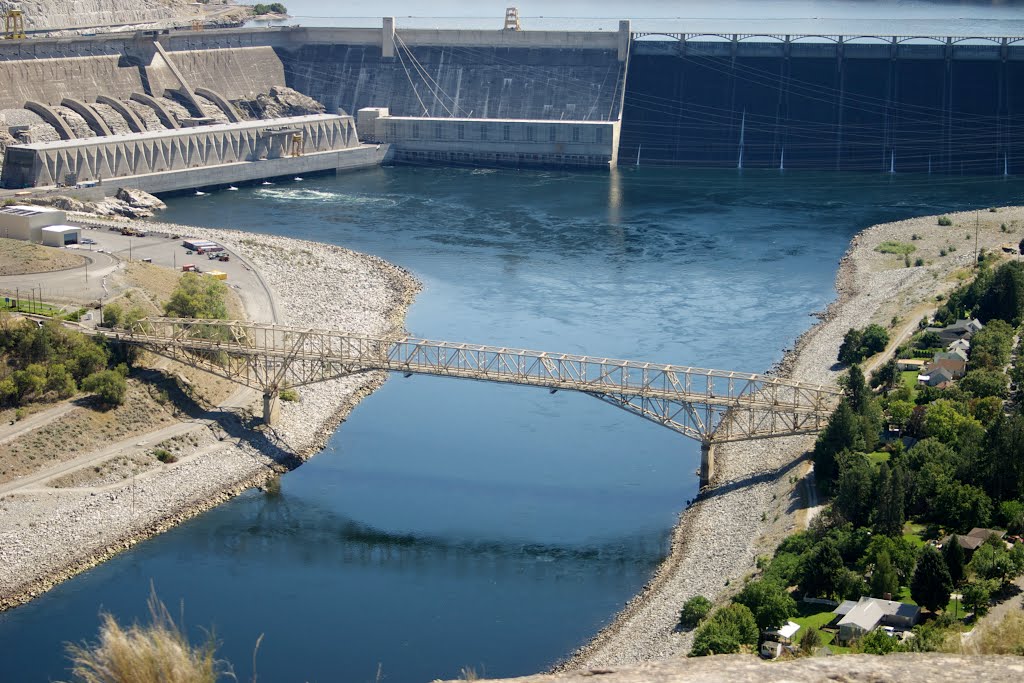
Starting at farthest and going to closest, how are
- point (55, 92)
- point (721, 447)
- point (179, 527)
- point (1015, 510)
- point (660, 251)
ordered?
1. point (55, 92)
2. point (660, 251)
3. point (721, 447)
4. point (179, 527)
5. point (1015, 510)

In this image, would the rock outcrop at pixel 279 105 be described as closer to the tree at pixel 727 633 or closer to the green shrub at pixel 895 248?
the green shrub at pixel 895 248

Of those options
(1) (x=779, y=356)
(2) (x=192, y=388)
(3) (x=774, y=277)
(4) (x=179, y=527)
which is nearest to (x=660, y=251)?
(3) (x=774, y=277)

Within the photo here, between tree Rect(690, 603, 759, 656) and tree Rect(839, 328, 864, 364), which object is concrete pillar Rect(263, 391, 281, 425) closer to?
tree Rect(690, 603, 759, 656)

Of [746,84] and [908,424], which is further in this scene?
[746,84]

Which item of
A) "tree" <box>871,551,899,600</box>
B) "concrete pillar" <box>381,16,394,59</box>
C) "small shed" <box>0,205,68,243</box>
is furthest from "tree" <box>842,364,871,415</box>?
"concrete pillar" <box>381,16,394,59</box>

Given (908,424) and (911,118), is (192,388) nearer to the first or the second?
(908,424)

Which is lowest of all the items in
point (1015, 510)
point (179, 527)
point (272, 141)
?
point (179, 527)
